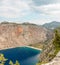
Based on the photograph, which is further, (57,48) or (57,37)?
(57,37)

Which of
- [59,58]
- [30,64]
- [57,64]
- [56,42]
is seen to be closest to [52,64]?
[57,64]

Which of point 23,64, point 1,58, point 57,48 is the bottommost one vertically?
point 23,64

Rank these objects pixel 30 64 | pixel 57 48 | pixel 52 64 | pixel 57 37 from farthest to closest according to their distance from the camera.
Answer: pixel 30 64 → pixel 57 37 → pixel 57 48 → pixel 52 64

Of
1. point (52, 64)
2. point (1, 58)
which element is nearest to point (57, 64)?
point (52, 64)

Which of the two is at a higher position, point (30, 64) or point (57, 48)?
point (57, 48)

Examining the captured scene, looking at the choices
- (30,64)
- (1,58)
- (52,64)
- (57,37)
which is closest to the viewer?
(1,58)

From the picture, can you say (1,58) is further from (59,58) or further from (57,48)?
(57,48)

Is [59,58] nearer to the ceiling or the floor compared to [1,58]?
nearer to the floor

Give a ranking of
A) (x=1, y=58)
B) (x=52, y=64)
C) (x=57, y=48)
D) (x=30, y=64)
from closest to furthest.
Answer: (x=1, y=58) → (x=52, y=64) → (x=57, y=48) → (x=30, y=64)

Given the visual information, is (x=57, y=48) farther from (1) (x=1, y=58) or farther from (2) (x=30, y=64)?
(2) (x=30, y=64)
